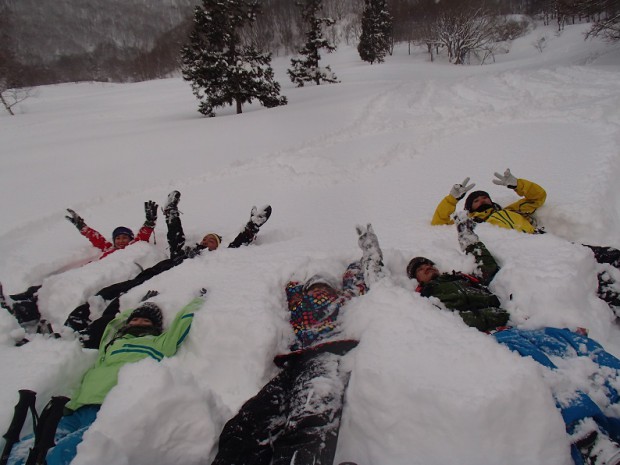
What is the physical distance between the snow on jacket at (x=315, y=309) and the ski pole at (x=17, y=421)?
1.45 m

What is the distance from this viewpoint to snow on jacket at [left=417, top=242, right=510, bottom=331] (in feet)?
7.29

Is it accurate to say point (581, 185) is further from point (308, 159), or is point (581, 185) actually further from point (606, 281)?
point (308, 159)

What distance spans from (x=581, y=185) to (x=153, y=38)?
63.5 meters

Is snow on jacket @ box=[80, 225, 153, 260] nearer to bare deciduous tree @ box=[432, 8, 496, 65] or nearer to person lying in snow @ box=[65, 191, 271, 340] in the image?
person lying in snow @ box=[65, 191, 271, 340]

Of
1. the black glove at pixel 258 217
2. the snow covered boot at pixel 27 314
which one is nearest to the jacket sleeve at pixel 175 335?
the black glove at pixel 258 217

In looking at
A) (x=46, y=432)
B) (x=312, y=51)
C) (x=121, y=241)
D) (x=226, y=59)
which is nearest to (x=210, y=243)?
(x=121, y=241)

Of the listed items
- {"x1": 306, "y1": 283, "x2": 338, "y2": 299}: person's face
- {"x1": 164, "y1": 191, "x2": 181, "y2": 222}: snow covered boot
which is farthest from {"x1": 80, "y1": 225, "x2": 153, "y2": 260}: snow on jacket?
{"x1": 306, "y1": 283, "x2": 338, "y2": 299}: person's face

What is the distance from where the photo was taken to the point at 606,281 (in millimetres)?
2490

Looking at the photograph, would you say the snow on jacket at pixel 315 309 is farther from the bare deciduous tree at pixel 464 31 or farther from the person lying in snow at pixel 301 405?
the bare deciduous tree at pixel 464 31

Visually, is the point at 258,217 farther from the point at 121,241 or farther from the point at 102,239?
the point at 102,239

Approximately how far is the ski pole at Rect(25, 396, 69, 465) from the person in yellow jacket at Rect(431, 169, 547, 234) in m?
3.18

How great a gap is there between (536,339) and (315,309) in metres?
1.36

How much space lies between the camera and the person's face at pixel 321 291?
262 centimetres

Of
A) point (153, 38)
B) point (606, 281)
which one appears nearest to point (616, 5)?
point (606, 281)
